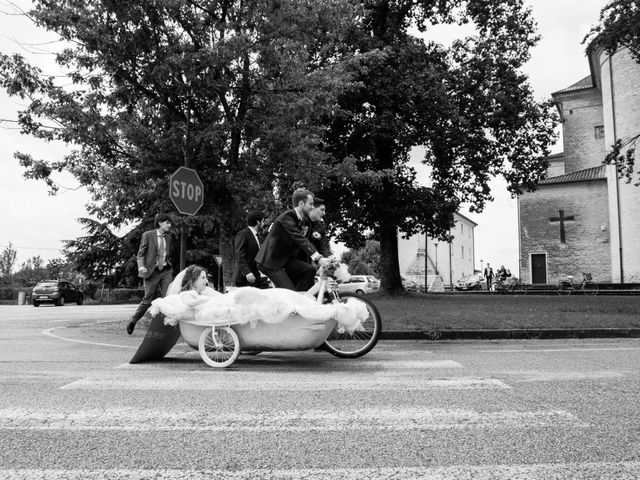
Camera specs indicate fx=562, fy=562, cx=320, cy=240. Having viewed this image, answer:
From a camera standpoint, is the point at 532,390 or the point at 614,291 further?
the point at 614,291

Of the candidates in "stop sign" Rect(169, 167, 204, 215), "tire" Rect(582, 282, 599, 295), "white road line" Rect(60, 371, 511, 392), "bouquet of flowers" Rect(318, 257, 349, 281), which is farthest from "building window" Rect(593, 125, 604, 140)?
"white road line" Rect(60, 371, 511, 392)

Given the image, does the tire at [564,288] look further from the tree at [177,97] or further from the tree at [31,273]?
the tree at [31,273]

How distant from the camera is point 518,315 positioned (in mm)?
12672

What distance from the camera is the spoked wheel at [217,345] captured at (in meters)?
6.19

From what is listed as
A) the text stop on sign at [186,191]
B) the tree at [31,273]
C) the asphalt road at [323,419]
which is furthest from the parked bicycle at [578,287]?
the tree at [31,273]

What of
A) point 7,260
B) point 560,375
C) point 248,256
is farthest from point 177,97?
point 7,260

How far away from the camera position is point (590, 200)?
138 ft

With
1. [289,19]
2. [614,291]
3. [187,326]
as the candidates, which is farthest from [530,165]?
[187,326]

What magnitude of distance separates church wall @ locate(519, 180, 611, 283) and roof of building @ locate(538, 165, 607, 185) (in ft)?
1.11

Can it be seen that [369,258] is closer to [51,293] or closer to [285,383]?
[51,293]

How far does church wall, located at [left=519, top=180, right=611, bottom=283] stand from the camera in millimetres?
41594

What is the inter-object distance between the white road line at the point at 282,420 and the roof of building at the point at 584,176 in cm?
4213

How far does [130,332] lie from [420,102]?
16.0 meters

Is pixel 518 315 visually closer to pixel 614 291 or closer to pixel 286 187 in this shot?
pixel 286 187
